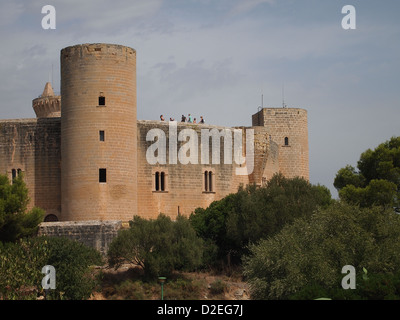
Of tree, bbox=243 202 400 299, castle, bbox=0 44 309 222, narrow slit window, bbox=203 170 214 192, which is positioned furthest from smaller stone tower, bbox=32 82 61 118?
tree, bbox=243 202 400 299

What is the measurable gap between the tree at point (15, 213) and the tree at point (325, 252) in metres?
9.00

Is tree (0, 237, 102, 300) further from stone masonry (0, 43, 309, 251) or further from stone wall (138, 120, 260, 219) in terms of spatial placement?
stone wall (138, 120, 260, 219)

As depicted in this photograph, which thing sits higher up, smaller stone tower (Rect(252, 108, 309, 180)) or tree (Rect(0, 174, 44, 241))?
smaller stone tower (Rect(252, 108, 309, 180))

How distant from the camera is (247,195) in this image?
1510 inches

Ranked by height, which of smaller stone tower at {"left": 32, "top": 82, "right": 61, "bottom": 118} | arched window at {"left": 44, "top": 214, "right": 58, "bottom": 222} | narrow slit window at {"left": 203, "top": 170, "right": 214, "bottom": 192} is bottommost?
arched window at {"left": 44, "top": 214, "right": 58, "bottom": 222}

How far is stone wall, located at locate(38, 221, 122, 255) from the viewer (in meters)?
35.6

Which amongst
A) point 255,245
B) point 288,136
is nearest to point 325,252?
point 255,245

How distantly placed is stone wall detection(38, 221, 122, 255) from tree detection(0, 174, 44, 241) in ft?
1.95

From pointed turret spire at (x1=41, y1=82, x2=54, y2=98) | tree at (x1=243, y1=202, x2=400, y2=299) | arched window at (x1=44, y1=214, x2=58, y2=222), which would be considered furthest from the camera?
pointed turret spire at (x1=41, y1=82, x2=54, y2=98)

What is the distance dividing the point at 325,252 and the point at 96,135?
12.0m

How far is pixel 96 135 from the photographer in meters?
37.2

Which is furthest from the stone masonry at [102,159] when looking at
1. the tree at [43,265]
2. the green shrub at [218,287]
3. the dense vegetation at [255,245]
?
the green shrub at [218,287]
